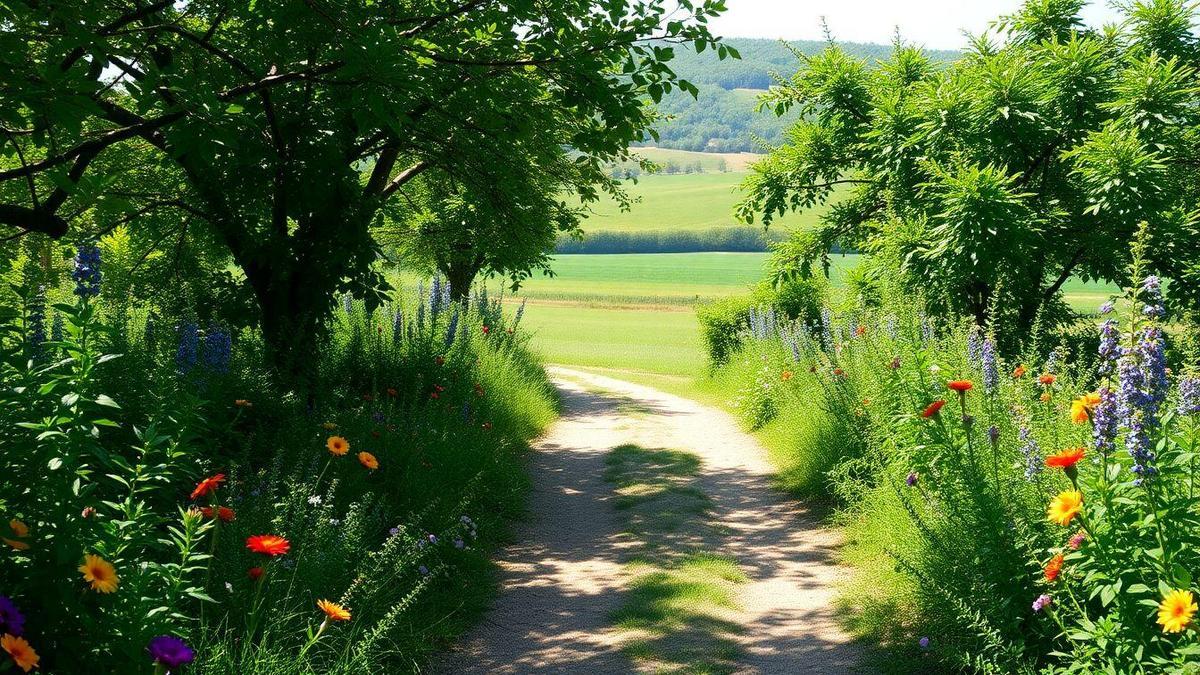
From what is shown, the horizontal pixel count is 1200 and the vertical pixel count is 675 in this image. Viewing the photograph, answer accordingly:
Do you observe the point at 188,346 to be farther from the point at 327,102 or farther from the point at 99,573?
the point at 99,573

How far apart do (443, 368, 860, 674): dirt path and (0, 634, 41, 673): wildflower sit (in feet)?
9.40

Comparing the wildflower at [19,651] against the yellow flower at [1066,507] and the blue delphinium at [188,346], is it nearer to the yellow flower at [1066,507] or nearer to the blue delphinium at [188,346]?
the yellow flower at [1066,507]

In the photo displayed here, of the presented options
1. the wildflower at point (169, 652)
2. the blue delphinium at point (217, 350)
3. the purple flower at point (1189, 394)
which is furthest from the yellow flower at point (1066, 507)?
the blue delphinium at point (217, 350)

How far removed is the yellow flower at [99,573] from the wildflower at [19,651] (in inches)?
10.8

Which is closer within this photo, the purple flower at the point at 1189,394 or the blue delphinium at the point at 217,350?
the purple flower at the point at 1189,394

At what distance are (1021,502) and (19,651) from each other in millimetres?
4146

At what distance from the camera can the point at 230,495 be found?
182 inches

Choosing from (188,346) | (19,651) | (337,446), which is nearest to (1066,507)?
(19,651)

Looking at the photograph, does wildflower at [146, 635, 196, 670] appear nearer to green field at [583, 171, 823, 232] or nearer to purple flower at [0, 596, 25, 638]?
purple flower at [0, 596, 25, 638]

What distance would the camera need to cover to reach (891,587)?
18.0 feet

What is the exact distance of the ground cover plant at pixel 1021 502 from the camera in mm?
3324

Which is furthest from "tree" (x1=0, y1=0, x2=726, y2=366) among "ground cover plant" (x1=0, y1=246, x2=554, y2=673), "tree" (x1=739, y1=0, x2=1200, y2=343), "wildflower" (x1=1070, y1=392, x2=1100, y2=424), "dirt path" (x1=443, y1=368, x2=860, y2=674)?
"wildflower" (x1=1070, y1=392, x2=1100, y2=424)

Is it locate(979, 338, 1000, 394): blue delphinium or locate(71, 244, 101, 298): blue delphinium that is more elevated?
locate(71, 244, 101, 298): blue delphinium

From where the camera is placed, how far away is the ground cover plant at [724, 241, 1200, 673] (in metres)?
3.32
